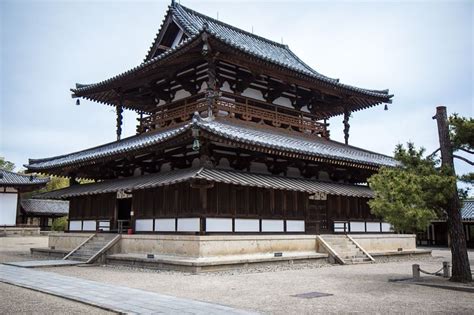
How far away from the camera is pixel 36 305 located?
9898 mm

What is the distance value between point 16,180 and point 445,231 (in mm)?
47731

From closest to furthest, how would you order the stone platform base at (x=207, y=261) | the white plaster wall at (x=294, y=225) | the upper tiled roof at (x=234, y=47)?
the stone platform base at (x=207, y=261) < the white plaster wall at (x=294, y=225) < the upper tiled roof at (x=234, y=47)

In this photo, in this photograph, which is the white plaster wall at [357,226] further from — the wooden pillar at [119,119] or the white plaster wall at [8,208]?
the white plaster wall at [8,208]

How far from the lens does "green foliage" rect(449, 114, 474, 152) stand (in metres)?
13.7

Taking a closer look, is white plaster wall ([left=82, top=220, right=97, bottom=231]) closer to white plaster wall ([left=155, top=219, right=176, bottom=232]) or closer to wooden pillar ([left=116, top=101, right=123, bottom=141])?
wooden pillar ([left=116, top=101, right=123, bottom=141])

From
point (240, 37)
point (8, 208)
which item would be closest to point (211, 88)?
point (240, 37)

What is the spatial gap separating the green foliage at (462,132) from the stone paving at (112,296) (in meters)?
9.31

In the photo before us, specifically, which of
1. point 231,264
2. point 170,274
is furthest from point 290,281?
point 170,274

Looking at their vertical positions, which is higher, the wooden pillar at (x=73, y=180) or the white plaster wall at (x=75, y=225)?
the wooden pillar at (x=73, y=180)

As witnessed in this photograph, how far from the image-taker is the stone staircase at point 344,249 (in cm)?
2097

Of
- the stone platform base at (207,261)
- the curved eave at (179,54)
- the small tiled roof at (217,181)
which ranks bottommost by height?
the stone platform base at (207,261)

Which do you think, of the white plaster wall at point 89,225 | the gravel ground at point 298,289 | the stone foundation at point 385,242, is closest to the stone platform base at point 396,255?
the stone foundation at point 385,242

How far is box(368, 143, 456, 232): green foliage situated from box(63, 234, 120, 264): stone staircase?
1250 cm

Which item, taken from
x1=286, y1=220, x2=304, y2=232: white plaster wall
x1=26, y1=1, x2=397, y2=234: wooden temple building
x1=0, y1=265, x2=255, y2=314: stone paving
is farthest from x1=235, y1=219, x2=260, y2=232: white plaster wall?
x1=0, y1=265, x2=255, y2=314: stone paving
